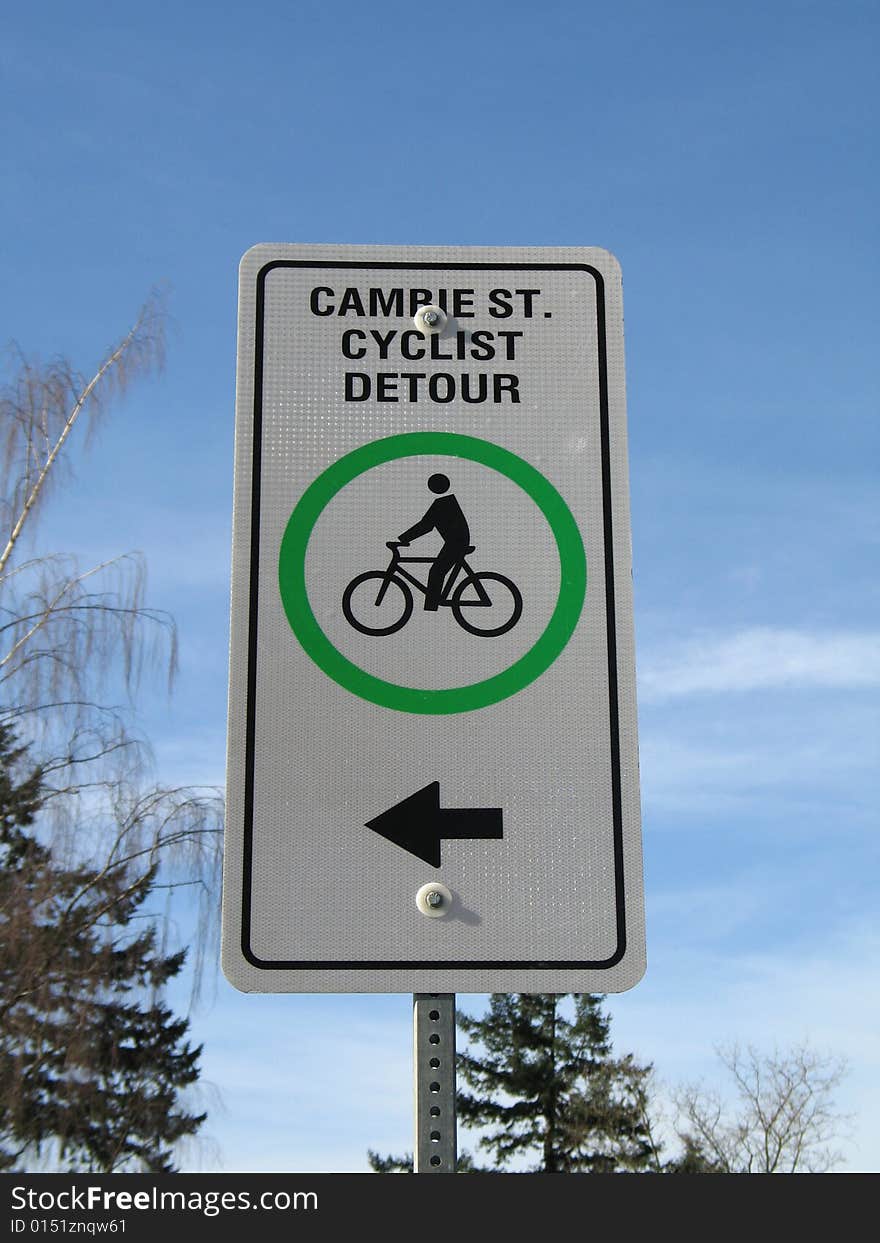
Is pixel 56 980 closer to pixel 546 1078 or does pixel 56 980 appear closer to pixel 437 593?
pixel 437 593

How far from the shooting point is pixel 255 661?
Result: 1.88 meters

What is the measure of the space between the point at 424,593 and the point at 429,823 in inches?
12.8

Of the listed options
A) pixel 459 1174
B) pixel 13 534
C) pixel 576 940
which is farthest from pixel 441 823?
pixel 13 534

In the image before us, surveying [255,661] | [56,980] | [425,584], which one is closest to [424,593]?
[425,584]

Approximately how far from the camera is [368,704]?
1860 mm

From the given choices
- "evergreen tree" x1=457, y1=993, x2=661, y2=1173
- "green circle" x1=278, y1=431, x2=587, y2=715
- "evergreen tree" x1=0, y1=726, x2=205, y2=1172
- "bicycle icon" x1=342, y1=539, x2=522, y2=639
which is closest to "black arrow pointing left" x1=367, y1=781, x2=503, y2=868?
"green circle" x1=278, y1=431, x2=587, y2=715

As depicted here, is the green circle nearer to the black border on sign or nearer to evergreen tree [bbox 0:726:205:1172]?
the black border on sign

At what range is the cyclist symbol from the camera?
189 cm

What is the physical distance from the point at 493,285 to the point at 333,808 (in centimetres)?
87

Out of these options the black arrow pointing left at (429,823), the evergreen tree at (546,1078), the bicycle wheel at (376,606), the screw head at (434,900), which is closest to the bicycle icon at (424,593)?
the bicycle wheel at (376,606)

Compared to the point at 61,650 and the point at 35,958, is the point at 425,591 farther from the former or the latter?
the point at 35,958

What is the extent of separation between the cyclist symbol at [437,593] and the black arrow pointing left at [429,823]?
247mm

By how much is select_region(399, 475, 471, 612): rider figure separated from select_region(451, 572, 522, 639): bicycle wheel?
30 millimetres

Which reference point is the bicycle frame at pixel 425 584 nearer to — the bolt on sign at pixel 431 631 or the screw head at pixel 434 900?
the bolt on sign at pixel 431 631
